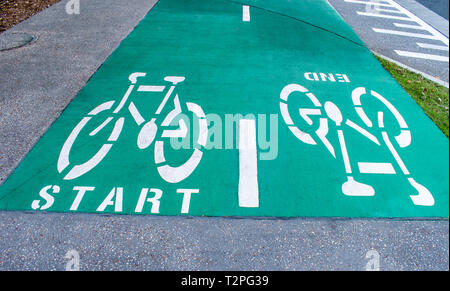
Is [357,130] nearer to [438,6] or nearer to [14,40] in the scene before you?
[14,40]

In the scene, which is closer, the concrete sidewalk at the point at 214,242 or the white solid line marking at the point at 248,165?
the concrete sidewalk at the point at 214,242

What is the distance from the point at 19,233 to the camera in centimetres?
349

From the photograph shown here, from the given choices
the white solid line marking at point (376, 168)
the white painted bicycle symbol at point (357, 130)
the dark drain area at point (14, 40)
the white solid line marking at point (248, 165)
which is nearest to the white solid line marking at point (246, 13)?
the white painted bicycle symbol at point (357, 130)

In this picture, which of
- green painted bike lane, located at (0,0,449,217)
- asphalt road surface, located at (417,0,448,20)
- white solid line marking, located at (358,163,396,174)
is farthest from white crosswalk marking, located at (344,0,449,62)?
white solid line marking, located at (358,163,396,174)

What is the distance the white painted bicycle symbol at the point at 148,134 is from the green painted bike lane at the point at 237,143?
0.02m

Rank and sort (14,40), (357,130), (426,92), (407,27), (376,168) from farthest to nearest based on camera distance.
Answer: (407,27) < (14,40) < (426,92) < (357,130) < (376,168)

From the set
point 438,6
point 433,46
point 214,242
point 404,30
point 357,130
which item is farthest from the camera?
point 438,6

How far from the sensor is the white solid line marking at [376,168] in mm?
Result: 4379

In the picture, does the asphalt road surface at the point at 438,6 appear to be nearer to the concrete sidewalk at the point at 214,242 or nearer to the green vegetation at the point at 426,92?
the green vegetation at the point at 426,92

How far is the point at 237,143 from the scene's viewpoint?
484cm

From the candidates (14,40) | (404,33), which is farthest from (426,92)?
(14,40)

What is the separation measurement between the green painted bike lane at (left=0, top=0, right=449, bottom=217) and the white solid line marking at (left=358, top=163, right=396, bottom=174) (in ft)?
0.05

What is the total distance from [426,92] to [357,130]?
8.28 feet

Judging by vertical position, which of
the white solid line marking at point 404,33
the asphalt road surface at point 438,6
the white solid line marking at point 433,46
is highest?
the asphalt road surface at point 438,6
